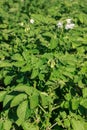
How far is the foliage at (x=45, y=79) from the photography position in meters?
2.28

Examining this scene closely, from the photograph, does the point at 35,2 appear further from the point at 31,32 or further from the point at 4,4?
the point at 31,32

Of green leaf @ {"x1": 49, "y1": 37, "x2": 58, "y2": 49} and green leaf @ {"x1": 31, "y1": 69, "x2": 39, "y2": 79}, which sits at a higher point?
green leaf @ {"x1": 49, "y1": 37, "x2": 58, "y2": 49}

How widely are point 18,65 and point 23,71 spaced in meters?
0.10

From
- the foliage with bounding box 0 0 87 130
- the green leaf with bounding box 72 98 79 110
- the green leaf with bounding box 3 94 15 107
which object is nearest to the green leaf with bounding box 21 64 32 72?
the foliage with bounding box 0 0 87 130

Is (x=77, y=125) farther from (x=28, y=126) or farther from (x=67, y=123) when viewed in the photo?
(x=28, y=126)

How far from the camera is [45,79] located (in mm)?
2527

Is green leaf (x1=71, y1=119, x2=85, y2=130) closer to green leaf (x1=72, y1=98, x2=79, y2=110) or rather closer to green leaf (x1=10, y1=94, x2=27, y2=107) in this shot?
green leaf (x1=72, y1=98, x2=79, y2=110)

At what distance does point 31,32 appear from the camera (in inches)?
119

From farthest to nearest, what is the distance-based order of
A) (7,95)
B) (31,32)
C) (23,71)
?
(31,32)
(23,71)
(7,95)

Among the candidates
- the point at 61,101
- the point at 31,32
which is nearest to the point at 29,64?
the point at 61,101

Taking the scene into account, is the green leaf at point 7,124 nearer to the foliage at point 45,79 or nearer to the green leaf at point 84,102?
the foliage at point 45,79

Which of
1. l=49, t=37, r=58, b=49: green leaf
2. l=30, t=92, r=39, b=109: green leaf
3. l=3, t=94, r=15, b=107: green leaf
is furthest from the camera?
l=49, t=37, r=58, b=49: green leaf

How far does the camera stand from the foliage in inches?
89.9

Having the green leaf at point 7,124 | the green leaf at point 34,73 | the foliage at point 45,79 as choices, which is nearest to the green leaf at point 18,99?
the foliage at point 45,79
